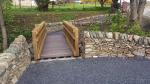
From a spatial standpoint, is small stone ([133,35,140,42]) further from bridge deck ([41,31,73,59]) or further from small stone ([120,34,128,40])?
bridge deck ([41,31,73,59])

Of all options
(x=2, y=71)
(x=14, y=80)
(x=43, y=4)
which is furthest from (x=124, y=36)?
(x=43, y=4)

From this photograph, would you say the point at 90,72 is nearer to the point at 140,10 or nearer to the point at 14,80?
the point at 14,80

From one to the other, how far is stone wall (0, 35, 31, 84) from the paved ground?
220 mm

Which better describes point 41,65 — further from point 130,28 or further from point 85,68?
point 130,28

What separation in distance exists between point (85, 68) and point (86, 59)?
153cm

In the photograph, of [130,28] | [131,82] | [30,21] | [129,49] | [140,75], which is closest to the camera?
[131,82]

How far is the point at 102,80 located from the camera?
31.4ft

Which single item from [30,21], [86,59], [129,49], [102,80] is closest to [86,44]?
[86,59]

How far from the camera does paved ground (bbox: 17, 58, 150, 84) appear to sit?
956 cm

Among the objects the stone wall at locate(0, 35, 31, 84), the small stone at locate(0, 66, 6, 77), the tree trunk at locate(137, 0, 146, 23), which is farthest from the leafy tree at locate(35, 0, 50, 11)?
the small stone at locate(0, 66, 6, 77)

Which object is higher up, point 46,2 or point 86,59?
point 46,2

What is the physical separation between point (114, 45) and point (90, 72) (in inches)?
96.6

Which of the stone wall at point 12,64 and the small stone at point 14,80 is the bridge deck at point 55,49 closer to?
the stone wall at point 12,64

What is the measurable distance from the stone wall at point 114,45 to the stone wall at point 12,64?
2.27 m
